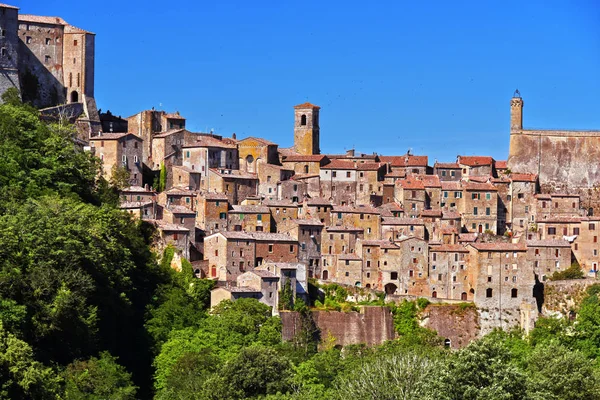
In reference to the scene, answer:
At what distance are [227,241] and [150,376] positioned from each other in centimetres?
1125

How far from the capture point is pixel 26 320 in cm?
6988

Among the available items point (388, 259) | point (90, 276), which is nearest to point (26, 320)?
point (90, 276)

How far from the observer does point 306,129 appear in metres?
109

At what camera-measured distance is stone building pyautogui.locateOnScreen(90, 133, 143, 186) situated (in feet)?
315

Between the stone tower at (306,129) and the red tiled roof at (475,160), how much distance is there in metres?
9.00

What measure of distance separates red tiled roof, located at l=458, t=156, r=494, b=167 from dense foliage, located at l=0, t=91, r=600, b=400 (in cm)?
1770

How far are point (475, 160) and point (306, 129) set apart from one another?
10.6 meters

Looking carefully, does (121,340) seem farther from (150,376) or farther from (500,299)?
(500,299)

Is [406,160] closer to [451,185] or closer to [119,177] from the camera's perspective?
[451,185]

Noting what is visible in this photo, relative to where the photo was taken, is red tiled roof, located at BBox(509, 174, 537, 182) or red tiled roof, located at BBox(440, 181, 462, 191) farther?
red tiled roof, located at BBox(509, 174, 537, 182)

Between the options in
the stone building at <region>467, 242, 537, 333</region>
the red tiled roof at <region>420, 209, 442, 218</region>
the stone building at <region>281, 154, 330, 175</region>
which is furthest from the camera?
the stone building at <region>281, 154, 330, 175</region>

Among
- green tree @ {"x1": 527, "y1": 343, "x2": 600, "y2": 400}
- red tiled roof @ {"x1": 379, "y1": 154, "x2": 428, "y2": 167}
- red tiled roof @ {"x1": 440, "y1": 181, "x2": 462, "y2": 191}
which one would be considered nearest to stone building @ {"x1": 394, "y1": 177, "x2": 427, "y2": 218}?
red tiled roof @ {"x1": 440, "y1": 181, "x2": 462, "y2": 191}

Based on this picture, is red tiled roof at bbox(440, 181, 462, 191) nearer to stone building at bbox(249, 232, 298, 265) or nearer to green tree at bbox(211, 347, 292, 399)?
stone building at bbox(249, 232, 298, 265)

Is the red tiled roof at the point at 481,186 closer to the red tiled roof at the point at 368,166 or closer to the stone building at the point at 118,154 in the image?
the red tiled roof at the point at 368,166
